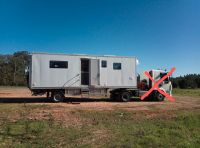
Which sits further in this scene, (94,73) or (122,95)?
(122,95)

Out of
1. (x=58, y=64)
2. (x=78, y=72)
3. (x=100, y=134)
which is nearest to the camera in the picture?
(x=100, y=134)

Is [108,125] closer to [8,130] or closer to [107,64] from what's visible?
[8,130]

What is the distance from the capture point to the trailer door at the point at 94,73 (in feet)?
59.8

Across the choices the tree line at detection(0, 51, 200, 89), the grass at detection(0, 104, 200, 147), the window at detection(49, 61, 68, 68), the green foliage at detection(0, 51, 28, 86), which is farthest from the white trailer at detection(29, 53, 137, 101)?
the green foliage at detection(0, 51, 28, 86)

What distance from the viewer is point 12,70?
7219 centimetres

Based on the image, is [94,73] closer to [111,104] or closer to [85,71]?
[85,71]

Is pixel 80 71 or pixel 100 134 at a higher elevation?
pixel 80 71

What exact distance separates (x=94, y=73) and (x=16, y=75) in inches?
2280

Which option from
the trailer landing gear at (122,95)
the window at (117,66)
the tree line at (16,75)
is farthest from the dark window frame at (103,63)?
the tree line at (16,75)

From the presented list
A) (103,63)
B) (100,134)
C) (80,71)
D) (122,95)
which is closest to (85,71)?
(80,71)

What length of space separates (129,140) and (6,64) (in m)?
74.2

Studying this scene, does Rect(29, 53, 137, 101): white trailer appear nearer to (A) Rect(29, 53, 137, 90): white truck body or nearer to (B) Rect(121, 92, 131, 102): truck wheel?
(A) Rect(29, 53, 137, 90): white truck body

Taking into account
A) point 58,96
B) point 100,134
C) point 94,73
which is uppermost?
point 94,73

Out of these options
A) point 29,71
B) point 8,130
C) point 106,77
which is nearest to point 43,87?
point 29,71
